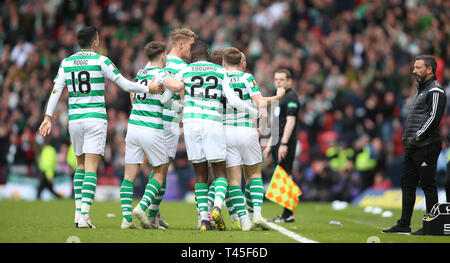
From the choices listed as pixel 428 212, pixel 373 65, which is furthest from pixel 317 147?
pixel 428 212

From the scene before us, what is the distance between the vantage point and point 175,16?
2828cm

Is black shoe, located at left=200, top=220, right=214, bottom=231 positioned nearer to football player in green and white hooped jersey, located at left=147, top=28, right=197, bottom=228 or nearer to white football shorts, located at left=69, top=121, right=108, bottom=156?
football player in green and white hooped jersey, located at left=147, top=28, right=197, bottom=228

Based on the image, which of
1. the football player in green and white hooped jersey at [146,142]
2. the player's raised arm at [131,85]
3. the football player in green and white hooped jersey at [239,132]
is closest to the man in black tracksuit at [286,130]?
the football player in green and white hooped jersey at [239,132]

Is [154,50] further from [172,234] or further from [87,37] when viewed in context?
[172,234]

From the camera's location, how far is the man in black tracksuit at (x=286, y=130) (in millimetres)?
12109

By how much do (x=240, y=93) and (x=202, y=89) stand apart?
0.57m

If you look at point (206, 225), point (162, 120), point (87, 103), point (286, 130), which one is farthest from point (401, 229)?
Result: point (87, 103)

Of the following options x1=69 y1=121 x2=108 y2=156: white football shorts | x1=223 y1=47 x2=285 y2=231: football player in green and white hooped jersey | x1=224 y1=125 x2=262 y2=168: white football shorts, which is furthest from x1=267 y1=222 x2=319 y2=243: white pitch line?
x1=69 y1=121 x2=108 y2=156: white football shorts

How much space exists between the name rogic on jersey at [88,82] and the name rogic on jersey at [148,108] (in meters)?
0.40

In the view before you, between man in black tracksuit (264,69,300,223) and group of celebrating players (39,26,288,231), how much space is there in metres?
2.26

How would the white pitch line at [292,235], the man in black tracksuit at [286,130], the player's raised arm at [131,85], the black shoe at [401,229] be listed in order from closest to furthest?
the white pitch line at [292,235] → the player's raised arm at [131,85] → the black shoe at [401,229] → the man in black tracksuit at [286,130]

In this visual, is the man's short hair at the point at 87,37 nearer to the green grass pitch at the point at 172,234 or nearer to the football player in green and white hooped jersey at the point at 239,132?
the football player in green and white hooped jersey at the point at 239,132

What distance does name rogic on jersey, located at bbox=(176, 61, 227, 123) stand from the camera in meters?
9.45
